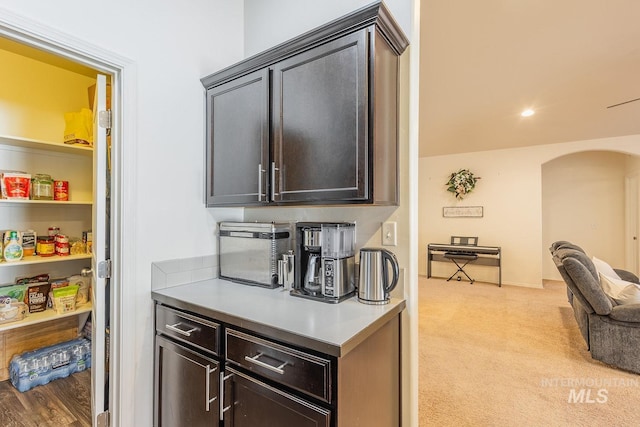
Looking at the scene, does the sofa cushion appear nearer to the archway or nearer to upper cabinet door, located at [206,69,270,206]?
upper cabinet door, located at [206,69,270,206]

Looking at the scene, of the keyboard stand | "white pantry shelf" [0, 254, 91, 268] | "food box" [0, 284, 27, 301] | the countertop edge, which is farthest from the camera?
the keyboard stand

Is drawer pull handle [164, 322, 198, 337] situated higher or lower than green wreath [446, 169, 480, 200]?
lower

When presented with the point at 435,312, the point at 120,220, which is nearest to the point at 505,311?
the point at 435,312

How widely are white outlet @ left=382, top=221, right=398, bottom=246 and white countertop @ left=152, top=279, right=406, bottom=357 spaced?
0.28 m

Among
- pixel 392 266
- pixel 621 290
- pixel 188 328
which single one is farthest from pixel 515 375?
pixel 188 328

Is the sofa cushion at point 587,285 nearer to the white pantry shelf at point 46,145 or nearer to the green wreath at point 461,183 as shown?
the green wreath at point 461,183

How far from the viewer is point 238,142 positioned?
1.73m

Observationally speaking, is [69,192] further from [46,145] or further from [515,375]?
[515,375]

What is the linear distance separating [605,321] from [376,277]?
2.53 m

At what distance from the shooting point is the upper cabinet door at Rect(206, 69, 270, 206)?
1604 mm

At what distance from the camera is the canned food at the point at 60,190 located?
2.47 m

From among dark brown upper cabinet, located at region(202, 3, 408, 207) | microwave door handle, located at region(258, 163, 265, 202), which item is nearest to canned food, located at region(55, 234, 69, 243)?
dark brown upper cabinet, located at region(202, 3, 408, 207)

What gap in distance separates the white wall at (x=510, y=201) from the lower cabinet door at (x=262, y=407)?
5.81 meters

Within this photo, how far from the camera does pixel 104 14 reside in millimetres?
1499
